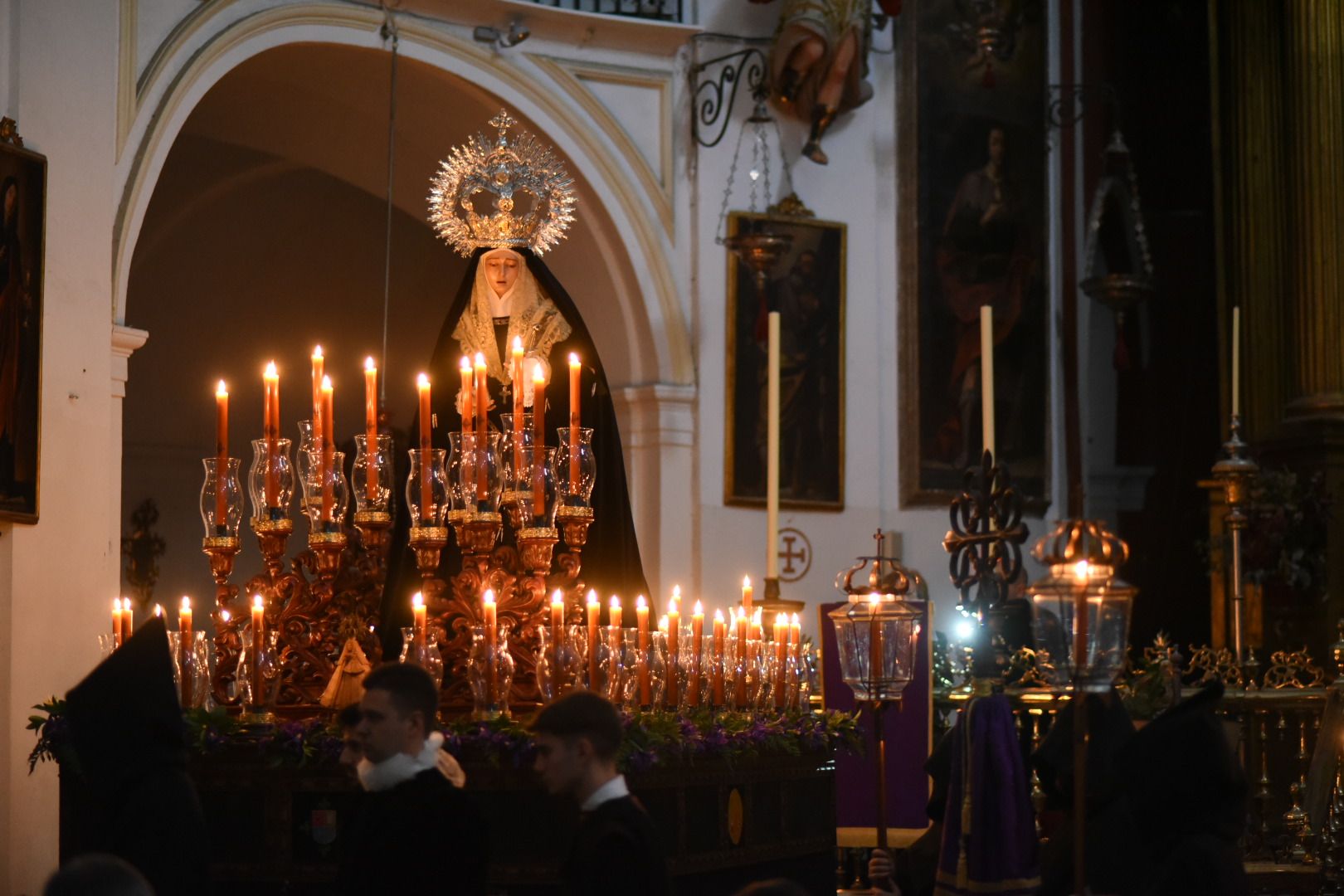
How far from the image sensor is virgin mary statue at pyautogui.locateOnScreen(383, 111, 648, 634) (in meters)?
8.59

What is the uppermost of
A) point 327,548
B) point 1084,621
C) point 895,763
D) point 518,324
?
point 518,324

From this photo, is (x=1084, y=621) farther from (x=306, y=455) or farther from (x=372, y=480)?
(x=306, y=455)

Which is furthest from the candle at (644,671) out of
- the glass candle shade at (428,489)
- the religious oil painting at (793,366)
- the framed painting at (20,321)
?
the religious oil painting at (793,366)

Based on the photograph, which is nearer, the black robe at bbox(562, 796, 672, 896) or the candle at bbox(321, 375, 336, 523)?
the black robe at bbox(562, 796, 672, 896)

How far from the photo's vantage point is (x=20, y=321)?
9.02 metres

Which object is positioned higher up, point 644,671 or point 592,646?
point 592,646

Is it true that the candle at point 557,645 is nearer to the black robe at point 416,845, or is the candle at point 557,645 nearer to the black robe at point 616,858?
the black robe at point 416,845

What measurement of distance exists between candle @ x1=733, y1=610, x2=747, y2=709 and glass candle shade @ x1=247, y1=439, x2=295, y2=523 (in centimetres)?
184

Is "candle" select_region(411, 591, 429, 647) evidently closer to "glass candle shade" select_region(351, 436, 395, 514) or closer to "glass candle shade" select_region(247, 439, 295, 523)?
"glass candle shade" select_region(351, 436, 395, 514)

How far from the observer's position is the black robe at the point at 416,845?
4703mm

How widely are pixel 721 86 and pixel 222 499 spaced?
662 cm

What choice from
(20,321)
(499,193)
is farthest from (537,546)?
(20,321)

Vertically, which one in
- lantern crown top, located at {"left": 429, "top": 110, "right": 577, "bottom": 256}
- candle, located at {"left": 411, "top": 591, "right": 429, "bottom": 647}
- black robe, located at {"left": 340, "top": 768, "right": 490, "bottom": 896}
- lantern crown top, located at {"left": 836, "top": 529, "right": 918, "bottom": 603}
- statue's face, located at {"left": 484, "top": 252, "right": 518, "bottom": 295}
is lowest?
black robe, located at {"left": 340, "top": 768, "right": 490, "bottom": 896}

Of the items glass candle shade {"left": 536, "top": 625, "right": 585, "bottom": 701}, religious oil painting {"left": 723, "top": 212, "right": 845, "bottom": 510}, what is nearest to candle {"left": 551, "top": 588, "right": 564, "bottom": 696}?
glass candle shade {"left": 536, "top": 625, "right": 585, "bottom": 701}
